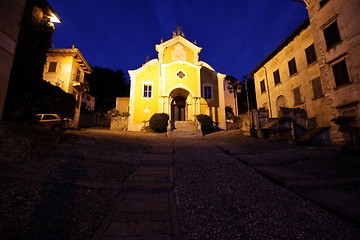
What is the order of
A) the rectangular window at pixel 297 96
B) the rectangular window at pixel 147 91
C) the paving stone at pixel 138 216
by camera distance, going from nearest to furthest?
the paving stone at pixel 138 216 < the rectangular window at pixel 297 96 < the rectangular window at pixel 147 91

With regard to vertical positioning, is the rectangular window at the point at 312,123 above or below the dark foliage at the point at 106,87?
below

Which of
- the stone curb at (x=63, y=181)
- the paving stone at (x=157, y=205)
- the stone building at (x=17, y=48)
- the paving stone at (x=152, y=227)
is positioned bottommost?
the paving stone at (x=152, y=227)

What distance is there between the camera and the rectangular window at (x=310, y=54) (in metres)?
14.1

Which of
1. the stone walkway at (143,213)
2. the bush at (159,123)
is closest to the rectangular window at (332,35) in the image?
the bush at (159,123)

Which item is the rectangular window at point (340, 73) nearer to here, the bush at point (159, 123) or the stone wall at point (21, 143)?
the bush at point (159, 123)

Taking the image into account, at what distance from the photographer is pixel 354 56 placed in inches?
395

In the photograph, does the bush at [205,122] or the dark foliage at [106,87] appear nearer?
the bush at [205,122]

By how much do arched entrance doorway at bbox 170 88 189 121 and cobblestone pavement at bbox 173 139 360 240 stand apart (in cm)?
1710

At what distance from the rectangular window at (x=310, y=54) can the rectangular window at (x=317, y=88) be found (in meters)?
1.97

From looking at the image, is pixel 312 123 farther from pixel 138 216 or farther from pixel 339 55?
pixel 138 216

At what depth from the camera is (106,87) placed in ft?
129

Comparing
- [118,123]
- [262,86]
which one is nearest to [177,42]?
[262,86]

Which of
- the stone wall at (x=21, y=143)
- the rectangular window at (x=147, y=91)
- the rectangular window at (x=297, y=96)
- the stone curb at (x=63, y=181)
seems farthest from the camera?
the rectangular window at (x=147, y=91)

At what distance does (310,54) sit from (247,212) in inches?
724
